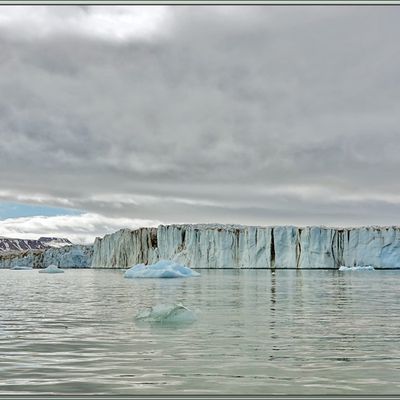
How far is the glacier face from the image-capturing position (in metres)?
72.5

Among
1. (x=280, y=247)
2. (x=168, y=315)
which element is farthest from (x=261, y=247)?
(x=168, y=315)

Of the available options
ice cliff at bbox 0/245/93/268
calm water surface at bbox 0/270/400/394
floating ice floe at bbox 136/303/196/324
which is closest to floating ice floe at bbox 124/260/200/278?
calm water surface at bbox 0/270/400/394

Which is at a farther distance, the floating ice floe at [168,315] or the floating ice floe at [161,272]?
the floating ice floe at [161,272]

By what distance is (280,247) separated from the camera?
247ft

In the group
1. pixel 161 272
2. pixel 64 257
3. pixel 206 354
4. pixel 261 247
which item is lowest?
pixel 206 354

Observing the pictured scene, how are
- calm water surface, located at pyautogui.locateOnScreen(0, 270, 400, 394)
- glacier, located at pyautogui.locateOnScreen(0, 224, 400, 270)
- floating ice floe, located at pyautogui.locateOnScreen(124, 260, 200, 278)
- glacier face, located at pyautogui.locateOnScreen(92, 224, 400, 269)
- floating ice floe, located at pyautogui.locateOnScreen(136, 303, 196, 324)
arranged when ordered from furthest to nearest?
glacier, located at pyautogui.locateOnScreen(0, 224, 400, 270) → glacier face, located at pyautogui.locateOnScreen(92, 224, 400, 269) → floating ice floe, located at pyautogui.locateOnScreen(124, 260, 200, 278) → floating ice floe, located at pyautogui.locateOnScreen(136, 303, 196, 324) → calm water surface, located at pyautogui.locateOnScreen(0, 270, 400, 394)

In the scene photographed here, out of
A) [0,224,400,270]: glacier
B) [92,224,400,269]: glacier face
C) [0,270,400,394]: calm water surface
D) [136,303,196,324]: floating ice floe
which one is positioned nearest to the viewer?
[0,270,400,394]: calm water surface

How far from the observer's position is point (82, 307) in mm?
17531

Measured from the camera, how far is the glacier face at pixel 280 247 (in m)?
72.5

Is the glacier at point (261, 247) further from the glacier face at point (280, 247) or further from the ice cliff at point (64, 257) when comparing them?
the ice cliff at point (64, 257)

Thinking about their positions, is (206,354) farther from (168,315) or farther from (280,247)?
(280,247)

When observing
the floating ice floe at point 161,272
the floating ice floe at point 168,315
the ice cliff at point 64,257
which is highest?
the ice cliff at point 64,257

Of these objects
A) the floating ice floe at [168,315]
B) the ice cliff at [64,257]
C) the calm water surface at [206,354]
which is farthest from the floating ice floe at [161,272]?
the ice cliff at [64,257]

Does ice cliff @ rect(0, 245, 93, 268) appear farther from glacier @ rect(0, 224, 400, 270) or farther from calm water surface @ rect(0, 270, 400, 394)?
calm water surface @ rect(0, 270, 400, 394)
